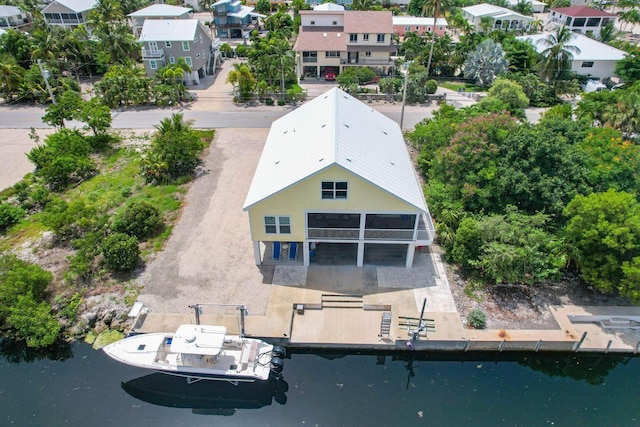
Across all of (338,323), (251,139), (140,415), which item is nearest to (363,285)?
(338,323)

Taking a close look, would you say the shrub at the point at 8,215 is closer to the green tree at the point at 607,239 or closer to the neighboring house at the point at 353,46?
the green tree at the point at 607,239

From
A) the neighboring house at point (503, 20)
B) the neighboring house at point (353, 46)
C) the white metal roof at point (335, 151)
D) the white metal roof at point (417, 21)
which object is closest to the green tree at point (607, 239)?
the white metal roof at point (335, 151)

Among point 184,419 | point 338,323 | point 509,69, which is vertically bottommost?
point 184,419

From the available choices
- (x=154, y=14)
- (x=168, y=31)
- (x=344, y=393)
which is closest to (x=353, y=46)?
(x=168, y=31)

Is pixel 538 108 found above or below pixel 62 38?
below

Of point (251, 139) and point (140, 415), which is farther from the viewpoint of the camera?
point (251, 139)

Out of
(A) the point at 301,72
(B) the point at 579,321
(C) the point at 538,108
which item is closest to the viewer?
(B) the point at 579,321

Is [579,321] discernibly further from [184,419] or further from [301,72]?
[301,72]
